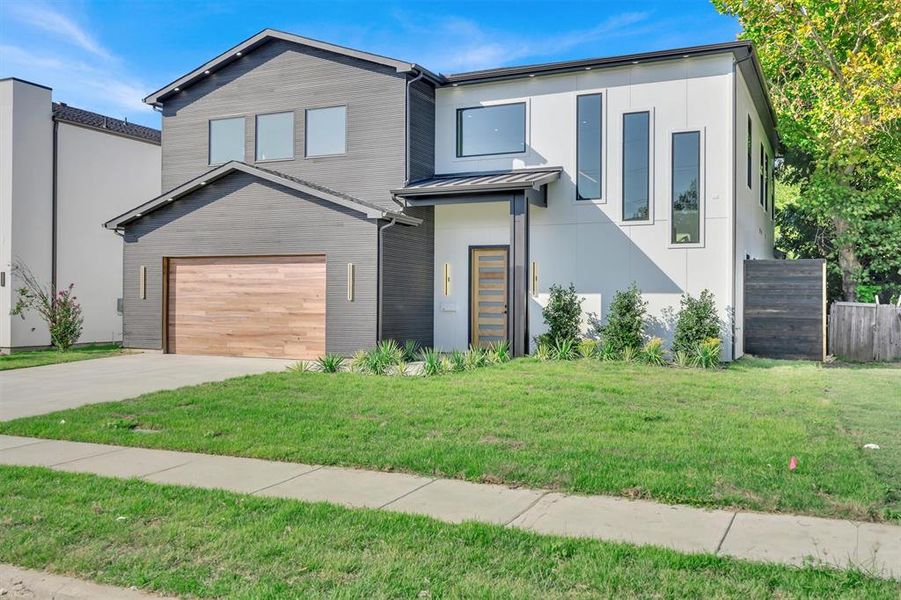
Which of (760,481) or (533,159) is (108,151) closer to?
(533,159)

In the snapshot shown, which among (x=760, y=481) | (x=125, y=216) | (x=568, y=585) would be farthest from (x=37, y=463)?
(x=125, y=216)

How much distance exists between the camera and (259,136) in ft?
59.2

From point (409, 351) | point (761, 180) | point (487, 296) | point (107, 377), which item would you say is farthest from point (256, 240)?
point (761, 180)

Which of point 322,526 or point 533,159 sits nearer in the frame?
point 322,526

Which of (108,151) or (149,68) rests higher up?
(149,68)

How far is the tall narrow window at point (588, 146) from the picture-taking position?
1585 centimetres

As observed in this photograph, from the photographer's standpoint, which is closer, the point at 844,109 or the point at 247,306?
the point at 247,306

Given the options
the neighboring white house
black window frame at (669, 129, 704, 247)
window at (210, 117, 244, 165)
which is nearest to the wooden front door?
black window frame at (669, 129, 704, 247)

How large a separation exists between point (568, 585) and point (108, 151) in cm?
2037

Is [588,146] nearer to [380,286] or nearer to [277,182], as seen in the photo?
[380,286]

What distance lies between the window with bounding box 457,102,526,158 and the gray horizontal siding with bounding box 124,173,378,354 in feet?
12.1

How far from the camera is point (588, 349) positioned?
14.8 m

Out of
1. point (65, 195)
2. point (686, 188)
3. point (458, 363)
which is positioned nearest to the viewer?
point (458, 363)

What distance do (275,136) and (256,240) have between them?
3.19 meters
